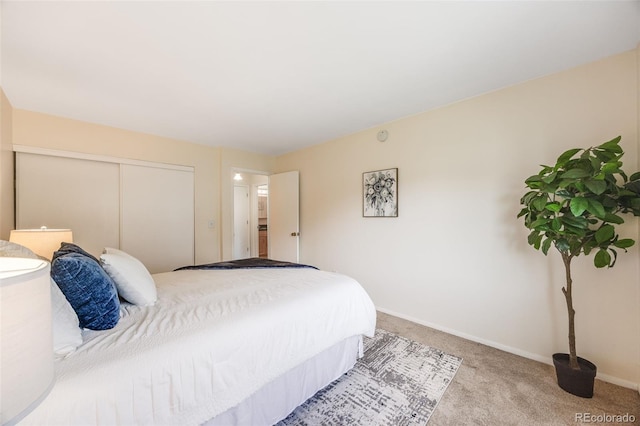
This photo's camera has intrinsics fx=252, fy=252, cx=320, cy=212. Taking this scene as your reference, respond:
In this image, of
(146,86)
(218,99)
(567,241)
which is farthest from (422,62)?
(146,86)

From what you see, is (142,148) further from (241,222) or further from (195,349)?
(195,349)

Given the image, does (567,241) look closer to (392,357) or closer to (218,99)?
(392,357)

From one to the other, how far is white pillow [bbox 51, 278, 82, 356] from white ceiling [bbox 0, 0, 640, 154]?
153 cm

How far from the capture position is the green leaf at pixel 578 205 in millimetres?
1526

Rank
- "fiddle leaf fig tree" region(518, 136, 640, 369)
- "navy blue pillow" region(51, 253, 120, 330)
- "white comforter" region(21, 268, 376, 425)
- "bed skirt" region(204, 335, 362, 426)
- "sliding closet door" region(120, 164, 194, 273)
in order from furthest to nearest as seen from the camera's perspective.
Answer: "sliding closet door" region(120, 164, 194, 273) → "fiddle leaf fig tree" region(518, 136, 640, 369) → "bed skirt" region(204, 335, 362, 426) → "navy blue pillow" region(51, 253, 120, 330) → "white comforter" region(21, 268, 376, 425)

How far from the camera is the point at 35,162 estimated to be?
2.69 m

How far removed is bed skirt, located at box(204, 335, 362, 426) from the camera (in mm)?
1336

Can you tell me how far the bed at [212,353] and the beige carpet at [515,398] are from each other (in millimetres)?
732

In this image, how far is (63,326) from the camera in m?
1.01

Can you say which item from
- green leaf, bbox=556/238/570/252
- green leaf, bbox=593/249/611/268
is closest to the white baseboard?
green leaf, bbox=593/249/611/268

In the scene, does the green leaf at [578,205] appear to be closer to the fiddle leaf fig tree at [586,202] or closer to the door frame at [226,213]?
the fiddle leaf fig tree at [586,202]

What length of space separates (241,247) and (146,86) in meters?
4.42

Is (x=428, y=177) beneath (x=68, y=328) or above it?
above

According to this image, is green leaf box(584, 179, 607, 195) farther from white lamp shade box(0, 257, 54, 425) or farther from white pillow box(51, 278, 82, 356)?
white pillow box(51, 278, 82, 356)
